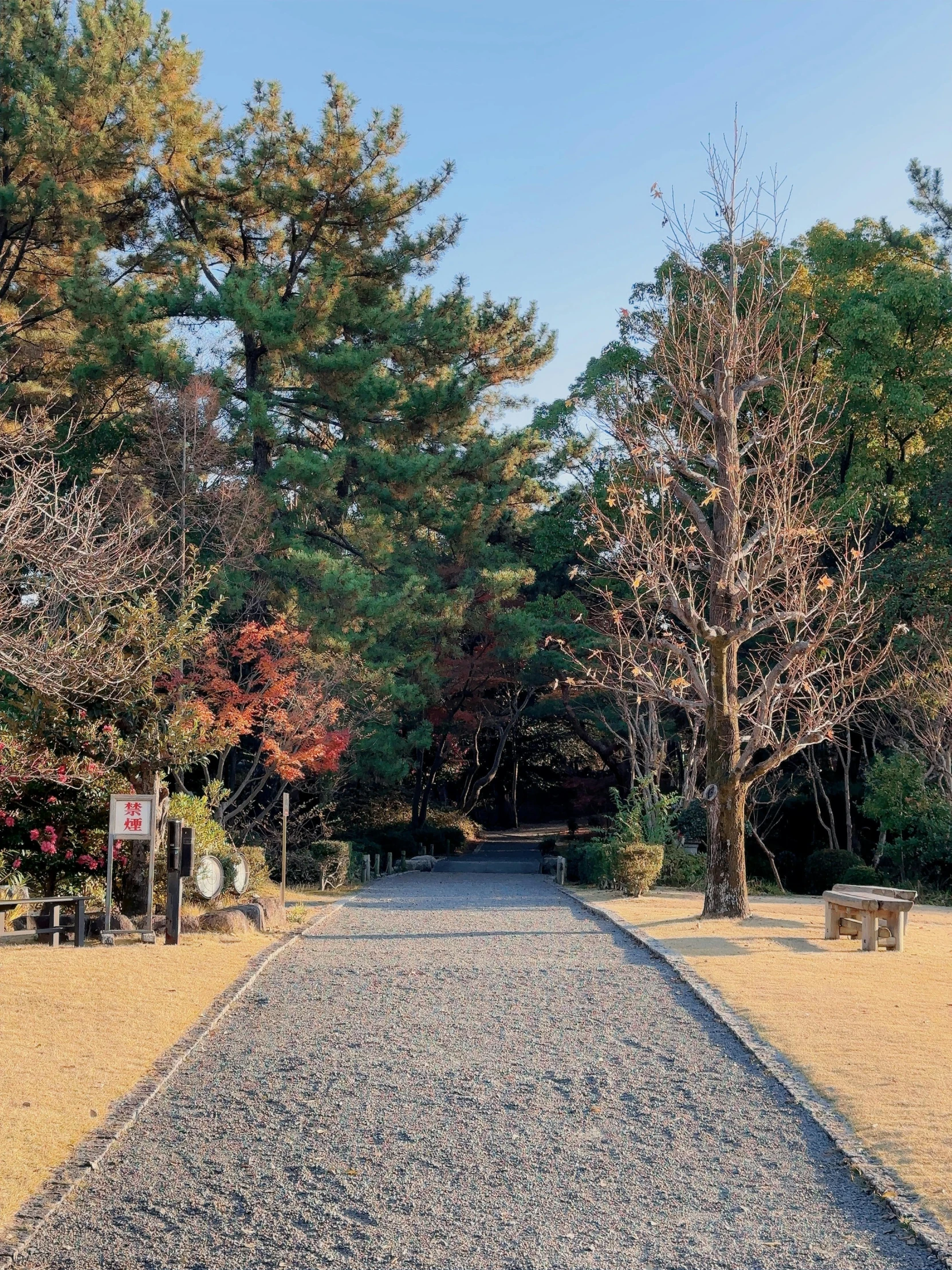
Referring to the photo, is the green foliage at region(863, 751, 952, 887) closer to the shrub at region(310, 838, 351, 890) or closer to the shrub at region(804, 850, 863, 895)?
the shrub at region(804, 850, 863, 895)

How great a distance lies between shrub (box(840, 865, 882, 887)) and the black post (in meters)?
12.2

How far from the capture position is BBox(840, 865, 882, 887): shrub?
774 inches

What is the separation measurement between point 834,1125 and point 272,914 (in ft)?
29.7

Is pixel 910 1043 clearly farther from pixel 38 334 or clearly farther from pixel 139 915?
pixel 38 334

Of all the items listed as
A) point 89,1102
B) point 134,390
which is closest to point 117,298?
point 134,390

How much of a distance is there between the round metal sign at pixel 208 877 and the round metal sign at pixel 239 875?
64 cm

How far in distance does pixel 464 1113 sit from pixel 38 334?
20740 mm

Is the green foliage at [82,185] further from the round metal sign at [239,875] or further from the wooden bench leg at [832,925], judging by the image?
the wooden bench leg at [832,925]

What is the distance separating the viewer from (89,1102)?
586 centimetres

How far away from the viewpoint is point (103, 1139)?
527cm

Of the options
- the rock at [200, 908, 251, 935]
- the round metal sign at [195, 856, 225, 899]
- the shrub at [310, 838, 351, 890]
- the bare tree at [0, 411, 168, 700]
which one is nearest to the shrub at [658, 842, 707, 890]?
the shrub at [310, 838, 351, 890]

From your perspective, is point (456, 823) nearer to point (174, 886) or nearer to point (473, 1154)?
point (174, 886)

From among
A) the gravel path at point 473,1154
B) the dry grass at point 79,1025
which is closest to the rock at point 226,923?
the dry grass at point 79,1025

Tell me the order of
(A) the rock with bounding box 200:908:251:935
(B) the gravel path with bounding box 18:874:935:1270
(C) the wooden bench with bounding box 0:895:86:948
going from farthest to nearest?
1. (A) the rock with bounding box 200:908:251:935
2. (C) the wooden bench with bounding box 0:895:86:948
3. (B) the gravel path with bounding box 18:874:935:1270
